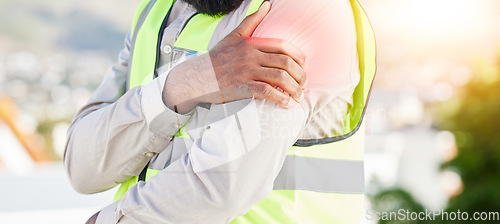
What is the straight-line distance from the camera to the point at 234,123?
2.79 ft

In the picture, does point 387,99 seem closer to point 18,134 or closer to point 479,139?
point 479,139

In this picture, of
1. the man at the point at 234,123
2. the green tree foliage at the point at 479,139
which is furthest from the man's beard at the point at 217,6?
the green tree foliage at the point at 479,139

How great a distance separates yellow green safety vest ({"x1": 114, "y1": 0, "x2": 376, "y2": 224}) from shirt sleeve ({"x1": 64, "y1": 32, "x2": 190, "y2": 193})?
0.04m

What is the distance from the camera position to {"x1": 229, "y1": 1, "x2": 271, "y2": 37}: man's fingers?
0.88 m

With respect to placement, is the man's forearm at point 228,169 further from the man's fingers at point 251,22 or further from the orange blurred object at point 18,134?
the orange blurred object at point 18,134

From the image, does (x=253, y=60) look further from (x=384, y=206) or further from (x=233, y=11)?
(x=384, y=206)

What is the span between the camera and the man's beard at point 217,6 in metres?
0.97

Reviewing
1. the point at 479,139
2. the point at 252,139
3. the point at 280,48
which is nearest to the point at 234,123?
the point at 252,139

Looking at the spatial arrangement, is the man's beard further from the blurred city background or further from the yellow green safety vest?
the blurred city background

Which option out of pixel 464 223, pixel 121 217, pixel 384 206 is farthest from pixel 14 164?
pixel 121 217

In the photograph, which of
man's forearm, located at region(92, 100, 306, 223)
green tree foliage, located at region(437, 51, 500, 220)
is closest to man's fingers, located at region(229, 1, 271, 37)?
man's forearm, located at region(92, 100, 306, 223)

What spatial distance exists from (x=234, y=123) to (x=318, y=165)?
20 centimetres

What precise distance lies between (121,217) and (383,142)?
355cm

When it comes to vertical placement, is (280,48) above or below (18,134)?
above
